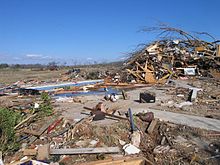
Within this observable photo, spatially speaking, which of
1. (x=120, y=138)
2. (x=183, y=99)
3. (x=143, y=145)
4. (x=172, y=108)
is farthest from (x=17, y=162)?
(x=183, y=99)

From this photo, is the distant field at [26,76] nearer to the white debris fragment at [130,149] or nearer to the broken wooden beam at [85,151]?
the broken wooden beam at [85,151]

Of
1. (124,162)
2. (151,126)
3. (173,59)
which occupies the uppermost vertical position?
(173,59)

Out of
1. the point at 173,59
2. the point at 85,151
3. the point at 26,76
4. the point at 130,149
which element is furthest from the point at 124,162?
the point at 26,76

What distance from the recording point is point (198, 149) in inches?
182

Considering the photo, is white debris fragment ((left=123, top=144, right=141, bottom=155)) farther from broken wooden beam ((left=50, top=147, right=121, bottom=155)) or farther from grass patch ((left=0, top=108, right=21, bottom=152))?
grass patch ((left=0, top=108, right=21, bottom=152))

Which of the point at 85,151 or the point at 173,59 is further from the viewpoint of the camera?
the point at 173,59

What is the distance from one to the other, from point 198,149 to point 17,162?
3513mm

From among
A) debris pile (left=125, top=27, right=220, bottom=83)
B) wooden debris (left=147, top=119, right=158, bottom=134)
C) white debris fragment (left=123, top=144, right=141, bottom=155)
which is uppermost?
debris pile (left=125, top=27, right=220, bottom=83)

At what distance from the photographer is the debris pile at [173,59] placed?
1542cm

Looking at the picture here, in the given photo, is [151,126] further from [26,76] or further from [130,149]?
[26,76]

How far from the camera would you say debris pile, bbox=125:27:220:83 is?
1542cm

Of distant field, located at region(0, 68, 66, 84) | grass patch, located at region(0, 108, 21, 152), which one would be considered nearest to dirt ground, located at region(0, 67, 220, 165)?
grass patch, located at region(0, 108, 21, 152)

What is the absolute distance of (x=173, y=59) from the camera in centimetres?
1609

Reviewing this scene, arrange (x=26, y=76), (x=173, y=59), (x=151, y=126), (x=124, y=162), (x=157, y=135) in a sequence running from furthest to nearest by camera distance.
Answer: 1. (x=26, y=76)
2. (x=173, y=59)
3. (x=151, y=126)
4. (x=157, y=135)
5. (x=124, y=162)
